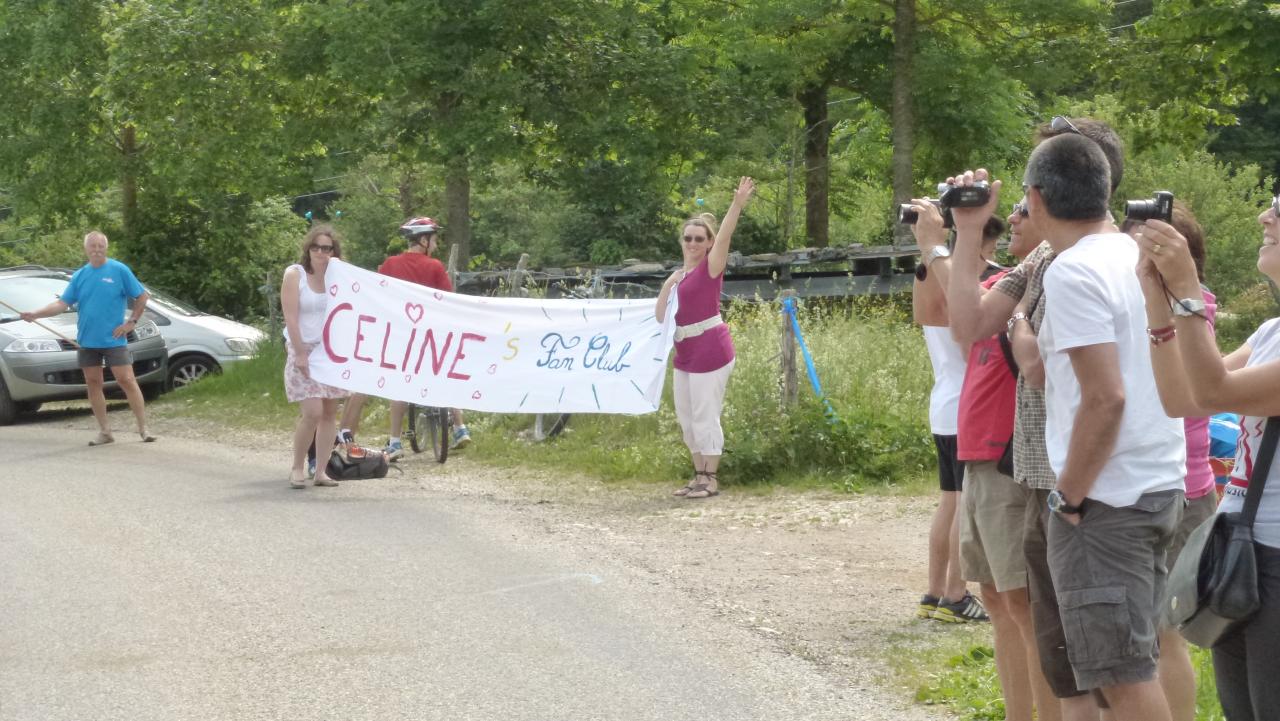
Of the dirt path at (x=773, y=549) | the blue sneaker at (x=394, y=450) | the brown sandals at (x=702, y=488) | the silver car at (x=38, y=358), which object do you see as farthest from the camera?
the silver car at (x=38, y=358)

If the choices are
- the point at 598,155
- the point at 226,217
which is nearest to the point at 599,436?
the point at 598,155

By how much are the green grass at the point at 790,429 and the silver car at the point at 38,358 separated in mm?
4967

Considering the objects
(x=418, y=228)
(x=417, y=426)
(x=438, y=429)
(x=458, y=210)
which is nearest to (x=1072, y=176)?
(x=438, y=429)

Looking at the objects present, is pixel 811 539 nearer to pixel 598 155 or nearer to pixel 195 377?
pixel 195 377

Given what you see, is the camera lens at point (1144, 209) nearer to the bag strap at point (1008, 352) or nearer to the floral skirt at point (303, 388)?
the bag strap at point (1008, 352)

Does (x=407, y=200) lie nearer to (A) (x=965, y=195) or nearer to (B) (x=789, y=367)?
(B) (x=789, y=367)

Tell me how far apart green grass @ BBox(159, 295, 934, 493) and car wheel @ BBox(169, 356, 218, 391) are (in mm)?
5900

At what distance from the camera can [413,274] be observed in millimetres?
13438

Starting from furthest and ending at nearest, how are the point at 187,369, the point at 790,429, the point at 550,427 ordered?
the point at 187,369 < the point at 550,427 < the point at 790,429

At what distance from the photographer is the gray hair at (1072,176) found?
4.01m

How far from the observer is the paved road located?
5.90 meters

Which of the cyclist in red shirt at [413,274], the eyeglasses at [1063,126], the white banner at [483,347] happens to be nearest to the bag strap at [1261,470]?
the eyeglasses at [1063,126]

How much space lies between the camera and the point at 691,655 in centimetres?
658

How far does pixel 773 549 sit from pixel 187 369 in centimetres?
1319
